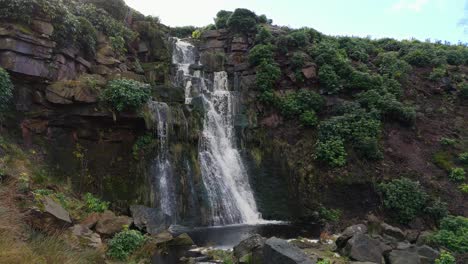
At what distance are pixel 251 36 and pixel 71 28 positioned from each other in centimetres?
1366

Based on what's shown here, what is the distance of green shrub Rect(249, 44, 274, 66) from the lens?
21828mm

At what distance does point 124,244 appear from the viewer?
29.0ft

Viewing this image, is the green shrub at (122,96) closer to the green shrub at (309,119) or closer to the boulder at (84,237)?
the boulder at (84,237)

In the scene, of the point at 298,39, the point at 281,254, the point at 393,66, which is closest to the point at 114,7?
the point at 298,39

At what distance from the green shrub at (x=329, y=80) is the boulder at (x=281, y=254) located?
45.5ft

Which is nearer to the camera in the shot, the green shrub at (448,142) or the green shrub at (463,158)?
the green shrub at (463,158)

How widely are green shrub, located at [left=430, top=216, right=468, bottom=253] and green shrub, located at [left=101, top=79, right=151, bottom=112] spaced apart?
11.5m

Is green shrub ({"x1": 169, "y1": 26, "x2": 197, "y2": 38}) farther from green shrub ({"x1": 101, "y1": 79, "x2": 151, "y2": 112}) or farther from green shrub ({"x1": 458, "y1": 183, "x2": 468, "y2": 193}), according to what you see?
green shrub ({"x1": 458, "y1": 183, "x2": 468, "y2": 193})

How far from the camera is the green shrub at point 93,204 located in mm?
11028

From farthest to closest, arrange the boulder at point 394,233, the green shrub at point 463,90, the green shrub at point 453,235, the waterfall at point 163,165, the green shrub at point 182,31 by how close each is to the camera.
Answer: the green shrub at point 182,31
the green shrub at point 463,90
the waterfall at point 163,165
the boulder at point 394,233
the green shrub at point 453,235

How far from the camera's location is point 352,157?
690 inches

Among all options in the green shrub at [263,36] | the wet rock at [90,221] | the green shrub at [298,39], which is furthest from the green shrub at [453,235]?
the green shrub at [263,36]

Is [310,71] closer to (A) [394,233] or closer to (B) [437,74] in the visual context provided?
(B) [437,74]

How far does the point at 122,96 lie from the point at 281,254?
8.56 metres
